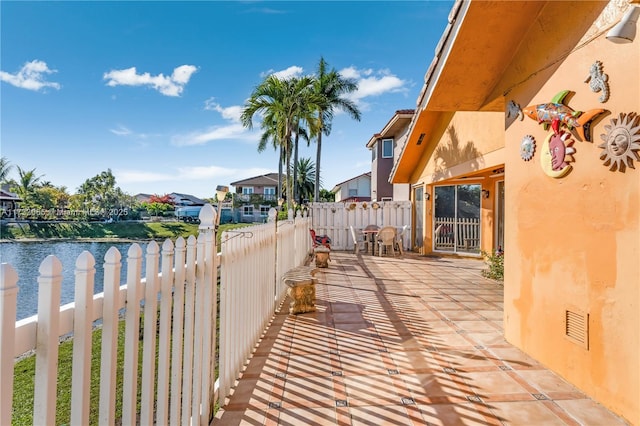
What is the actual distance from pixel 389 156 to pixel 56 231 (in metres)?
29.0

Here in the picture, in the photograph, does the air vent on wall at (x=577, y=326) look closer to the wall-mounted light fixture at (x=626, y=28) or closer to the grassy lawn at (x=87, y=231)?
the wall-mounted light fixture at (x=626, y=28)

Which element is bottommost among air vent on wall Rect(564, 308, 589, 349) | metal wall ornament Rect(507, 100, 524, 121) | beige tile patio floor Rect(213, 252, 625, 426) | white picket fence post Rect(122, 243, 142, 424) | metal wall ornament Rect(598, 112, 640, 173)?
beige tile patio floor Rect(213, 252, 625, 426)

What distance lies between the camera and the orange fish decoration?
279cm

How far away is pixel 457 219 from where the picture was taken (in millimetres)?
10867

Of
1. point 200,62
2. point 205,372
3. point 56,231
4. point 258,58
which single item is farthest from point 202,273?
point 56,231

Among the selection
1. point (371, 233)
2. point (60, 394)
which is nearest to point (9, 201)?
point (371, 233)

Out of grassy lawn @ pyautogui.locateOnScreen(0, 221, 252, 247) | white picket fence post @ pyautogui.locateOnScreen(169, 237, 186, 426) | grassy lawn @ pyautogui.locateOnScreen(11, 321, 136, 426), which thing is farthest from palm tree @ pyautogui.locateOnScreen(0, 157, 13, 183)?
white picket fence post @ pyautogui.locateOnScreen(169, 237, 186, 426)

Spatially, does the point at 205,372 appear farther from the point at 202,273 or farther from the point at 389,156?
the point at 389,156

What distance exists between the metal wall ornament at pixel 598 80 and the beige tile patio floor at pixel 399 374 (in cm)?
253

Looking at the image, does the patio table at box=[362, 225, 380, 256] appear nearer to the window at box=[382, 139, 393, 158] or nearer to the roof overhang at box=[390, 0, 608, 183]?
the roof overhang at box=[390, 0, 608, 183]

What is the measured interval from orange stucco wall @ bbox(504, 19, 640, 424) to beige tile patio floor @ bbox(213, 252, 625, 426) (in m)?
0.24

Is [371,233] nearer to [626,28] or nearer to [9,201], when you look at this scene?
[626,28]

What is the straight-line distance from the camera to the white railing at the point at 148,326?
1.10m

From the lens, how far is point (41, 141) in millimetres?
38469
